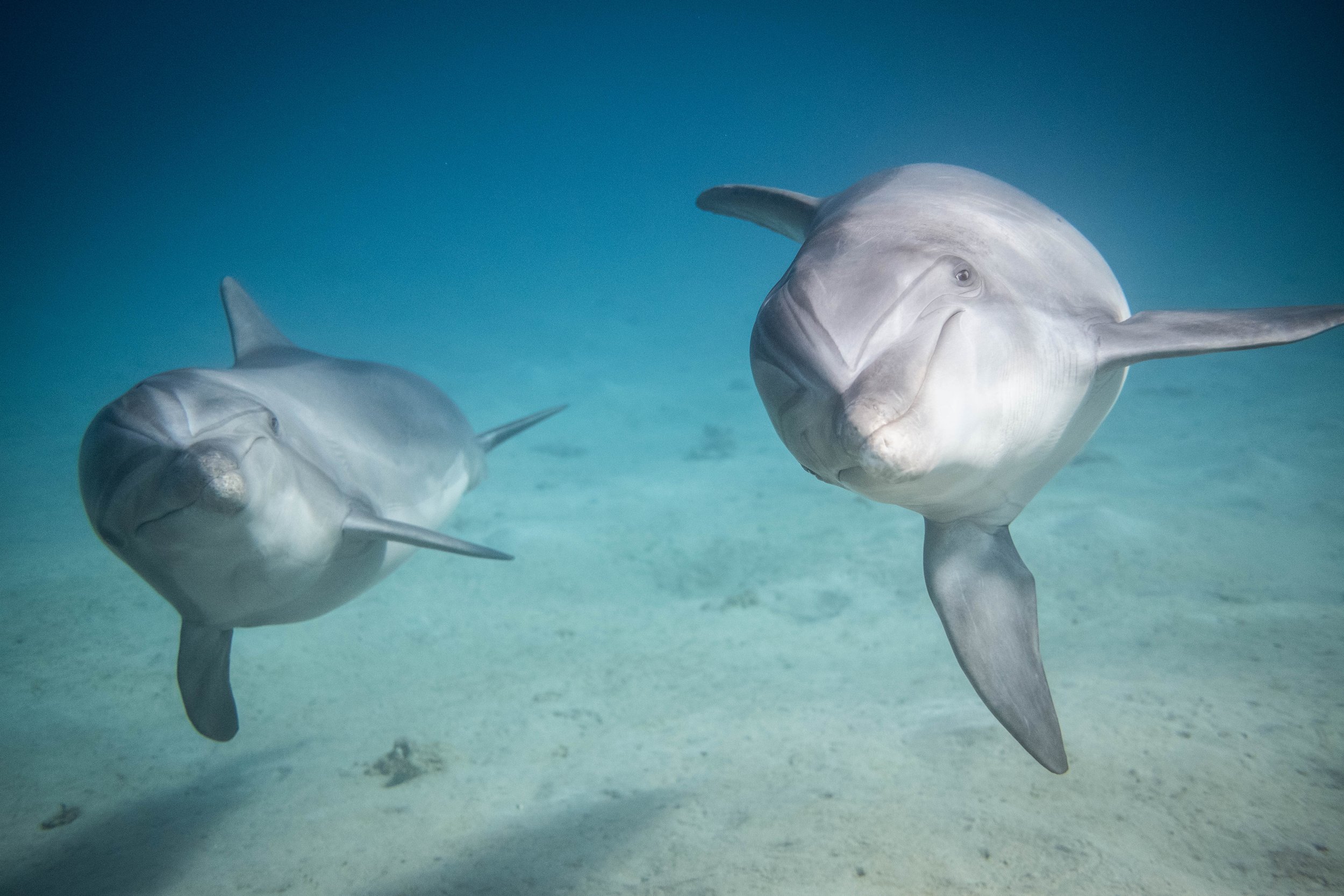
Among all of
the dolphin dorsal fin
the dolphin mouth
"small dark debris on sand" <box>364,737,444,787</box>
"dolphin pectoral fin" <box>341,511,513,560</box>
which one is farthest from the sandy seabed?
the dolphin dorsal fin

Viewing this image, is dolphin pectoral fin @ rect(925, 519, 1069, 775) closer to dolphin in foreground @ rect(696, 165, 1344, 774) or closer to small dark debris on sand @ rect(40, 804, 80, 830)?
dolphin in foreground @ rect(696, 165, 1344, 774)

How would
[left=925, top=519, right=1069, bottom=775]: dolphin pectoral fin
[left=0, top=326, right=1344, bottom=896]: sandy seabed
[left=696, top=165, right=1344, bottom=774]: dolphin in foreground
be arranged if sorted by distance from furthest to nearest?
[left=0, top=326, right=1344, bottom=896]: sandy seabed → [left=925, top=519, right=1069, bottom=775]: dolphin pectoral fin → [left=696, top=165, right=1344, bottom=774]: dolphin in foreground

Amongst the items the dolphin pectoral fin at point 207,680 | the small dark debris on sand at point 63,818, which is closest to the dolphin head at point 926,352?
the dolphin pectoral fin at point 207,680

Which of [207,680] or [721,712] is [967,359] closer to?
[721,712]

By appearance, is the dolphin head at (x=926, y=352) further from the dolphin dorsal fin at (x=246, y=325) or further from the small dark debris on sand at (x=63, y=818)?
the small dark debris on sand at (x=63, y=818)

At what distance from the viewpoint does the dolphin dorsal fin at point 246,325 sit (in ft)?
16.7

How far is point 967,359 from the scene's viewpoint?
1.58 metres

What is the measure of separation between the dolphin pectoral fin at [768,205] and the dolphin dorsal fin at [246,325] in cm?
381

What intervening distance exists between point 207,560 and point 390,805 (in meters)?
1.97

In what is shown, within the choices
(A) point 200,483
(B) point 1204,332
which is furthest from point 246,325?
(B) point 1204,332

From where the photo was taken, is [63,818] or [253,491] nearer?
[253,491]

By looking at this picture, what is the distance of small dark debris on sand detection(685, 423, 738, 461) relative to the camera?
1212 cm

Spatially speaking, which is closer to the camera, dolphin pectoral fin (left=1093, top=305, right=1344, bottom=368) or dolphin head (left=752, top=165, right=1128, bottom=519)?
dolphin head (left=752, top=165, right=1128, bottom=519)

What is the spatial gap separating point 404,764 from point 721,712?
2175 mm
